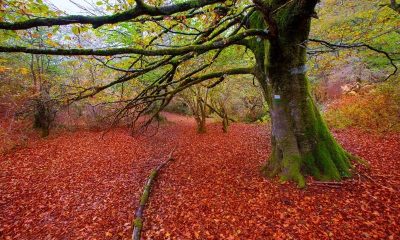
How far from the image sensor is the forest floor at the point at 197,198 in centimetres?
399

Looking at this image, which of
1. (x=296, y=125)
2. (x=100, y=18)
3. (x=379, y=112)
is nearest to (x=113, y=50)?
(x=100, y=18)

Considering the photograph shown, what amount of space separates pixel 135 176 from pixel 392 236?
21.5 feet

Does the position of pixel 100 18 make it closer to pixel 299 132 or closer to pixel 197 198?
pixel 197 198

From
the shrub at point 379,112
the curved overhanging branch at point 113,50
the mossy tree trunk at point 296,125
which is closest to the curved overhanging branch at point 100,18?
the curved overhanging branch at point 113,50

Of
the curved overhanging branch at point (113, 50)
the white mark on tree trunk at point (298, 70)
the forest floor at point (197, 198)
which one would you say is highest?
the white mark on tree trunk at point (298, 70)

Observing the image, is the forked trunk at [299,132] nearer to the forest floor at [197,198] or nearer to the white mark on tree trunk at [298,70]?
the white mark on tree trunk at [298,70]

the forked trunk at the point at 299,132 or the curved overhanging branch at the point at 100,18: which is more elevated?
the curved overhanging branch at the point at 100,18

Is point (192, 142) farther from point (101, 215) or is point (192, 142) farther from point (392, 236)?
point (392, 236)

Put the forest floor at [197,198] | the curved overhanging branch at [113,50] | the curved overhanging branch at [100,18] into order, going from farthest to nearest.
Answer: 1. the forest floor at [197,198]
2. the curved overhanging branch at [113,50]
3. the curved overhanging branch at [100,18]

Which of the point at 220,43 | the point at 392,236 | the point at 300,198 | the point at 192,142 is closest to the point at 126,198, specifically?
the point at 300,198

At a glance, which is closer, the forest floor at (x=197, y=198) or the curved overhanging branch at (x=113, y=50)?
the curved overhanging branch at (x=113, y=50)

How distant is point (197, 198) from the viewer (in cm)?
549

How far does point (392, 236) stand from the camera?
11.0 feet

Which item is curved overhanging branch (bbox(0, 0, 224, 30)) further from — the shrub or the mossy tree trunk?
the shrub
